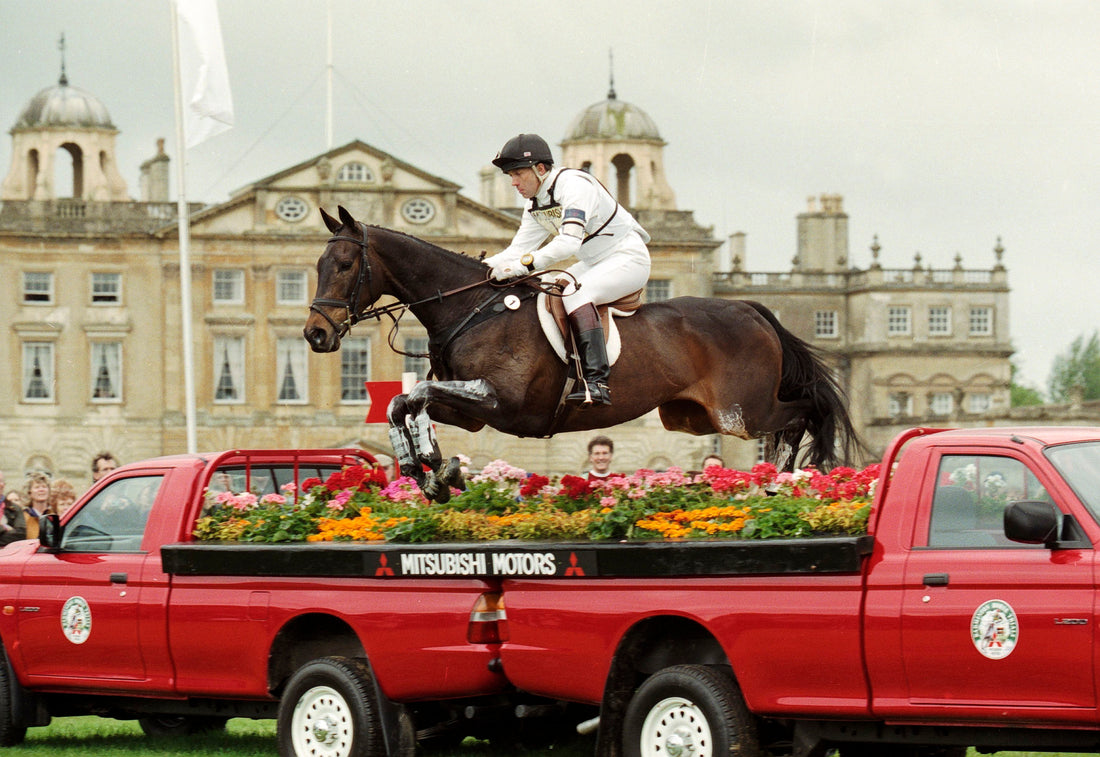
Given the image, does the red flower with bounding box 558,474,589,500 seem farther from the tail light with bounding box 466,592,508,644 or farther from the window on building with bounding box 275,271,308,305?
the window on building with bounding box 275,271,308,305

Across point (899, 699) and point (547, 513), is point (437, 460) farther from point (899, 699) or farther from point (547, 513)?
point (899, 699)

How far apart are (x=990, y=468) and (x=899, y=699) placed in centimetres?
104

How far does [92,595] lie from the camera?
1039 centimetres

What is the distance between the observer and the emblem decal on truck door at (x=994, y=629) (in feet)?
22.9

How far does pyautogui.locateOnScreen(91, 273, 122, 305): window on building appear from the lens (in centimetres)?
6525

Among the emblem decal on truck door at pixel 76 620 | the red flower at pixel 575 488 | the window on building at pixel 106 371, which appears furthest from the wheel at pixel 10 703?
the window on building at pixel 106 371

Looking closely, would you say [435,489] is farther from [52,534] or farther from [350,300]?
[52,534]

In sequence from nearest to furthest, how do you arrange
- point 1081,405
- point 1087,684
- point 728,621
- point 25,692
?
1. point 1087,684
2. point 728,621
3. point 25,692
4. point 1081,405

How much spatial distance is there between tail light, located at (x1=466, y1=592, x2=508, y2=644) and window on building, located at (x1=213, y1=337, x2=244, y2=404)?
190 ft

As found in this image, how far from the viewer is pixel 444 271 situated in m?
10.2

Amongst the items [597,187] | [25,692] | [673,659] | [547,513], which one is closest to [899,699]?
[673,659]

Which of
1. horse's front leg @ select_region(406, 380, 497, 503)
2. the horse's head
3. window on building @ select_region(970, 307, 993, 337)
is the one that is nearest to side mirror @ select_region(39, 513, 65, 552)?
the horse's head

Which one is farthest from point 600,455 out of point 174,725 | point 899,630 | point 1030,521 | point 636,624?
point 1030,521

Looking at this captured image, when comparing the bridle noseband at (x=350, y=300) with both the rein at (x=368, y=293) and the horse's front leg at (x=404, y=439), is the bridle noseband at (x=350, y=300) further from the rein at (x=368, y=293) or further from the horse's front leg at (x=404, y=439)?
the horse's front leg at (x=404, y=439)
